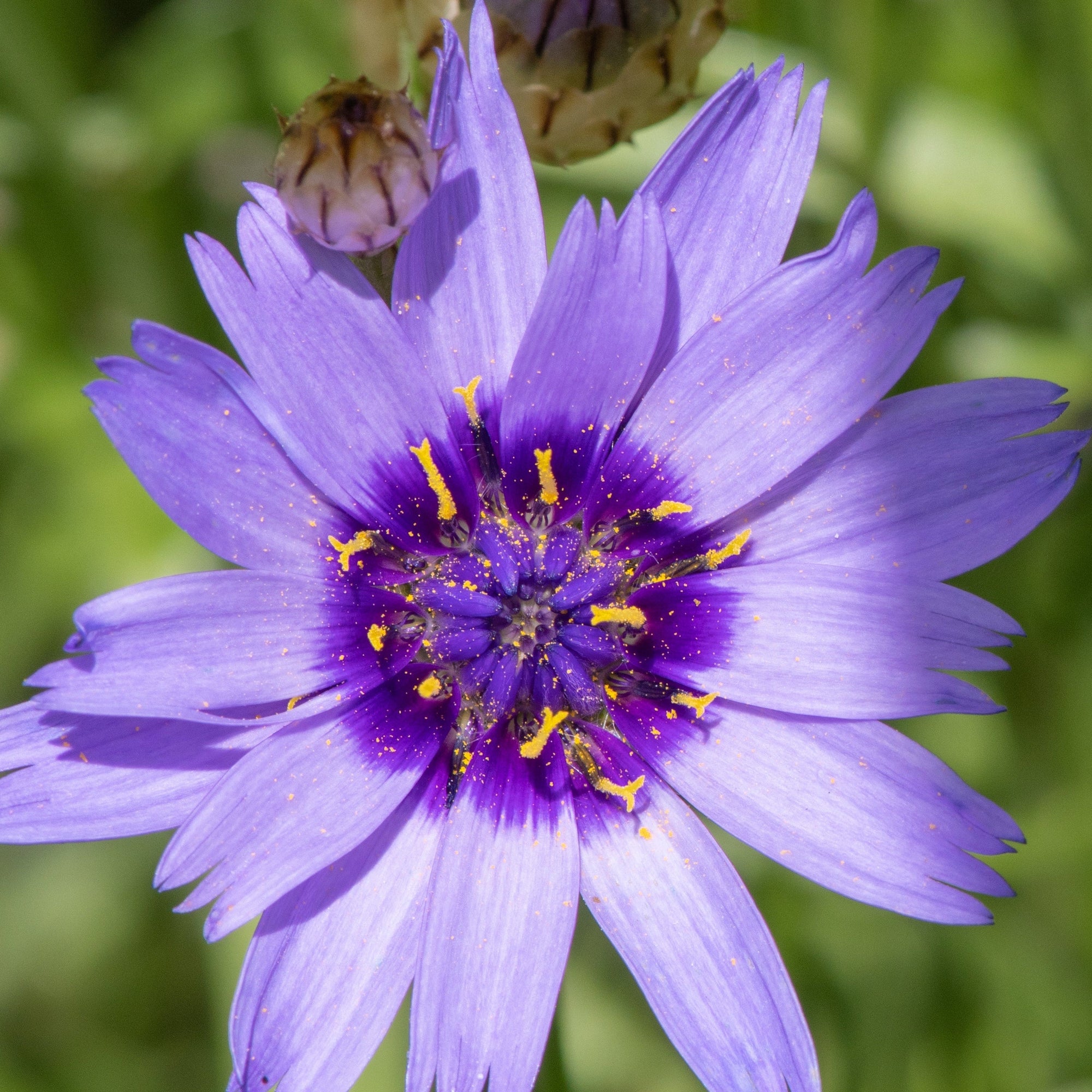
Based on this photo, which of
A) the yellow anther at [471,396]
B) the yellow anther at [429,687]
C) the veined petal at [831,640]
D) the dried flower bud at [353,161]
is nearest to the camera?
the dried flower bud at [353,161]

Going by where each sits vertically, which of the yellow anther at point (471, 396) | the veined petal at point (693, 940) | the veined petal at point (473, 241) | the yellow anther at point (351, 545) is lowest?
the veined petal at point (693, 940)

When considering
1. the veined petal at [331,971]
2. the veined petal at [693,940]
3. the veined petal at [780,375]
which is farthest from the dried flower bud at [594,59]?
the veined petal at [331,971]

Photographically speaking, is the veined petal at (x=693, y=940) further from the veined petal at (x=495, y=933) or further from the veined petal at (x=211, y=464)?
the veined petal at (x=211, y=464)

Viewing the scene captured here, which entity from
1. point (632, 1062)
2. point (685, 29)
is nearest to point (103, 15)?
point (685, 29)

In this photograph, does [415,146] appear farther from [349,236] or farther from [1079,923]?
[1079,923]

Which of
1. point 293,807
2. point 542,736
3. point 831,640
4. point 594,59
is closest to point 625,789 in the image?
point 542,736

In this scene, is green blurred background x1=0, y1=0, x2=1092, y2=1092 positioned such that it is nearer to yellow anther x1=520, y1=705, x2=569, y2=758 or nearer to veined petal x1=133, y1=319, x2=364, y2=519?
yellow anther x1=520, y1=705, x2=569, y2=758

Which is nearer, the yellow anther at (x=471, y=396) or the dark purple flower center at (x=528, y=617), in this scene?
the yellow anther at (x=471, y=396)
